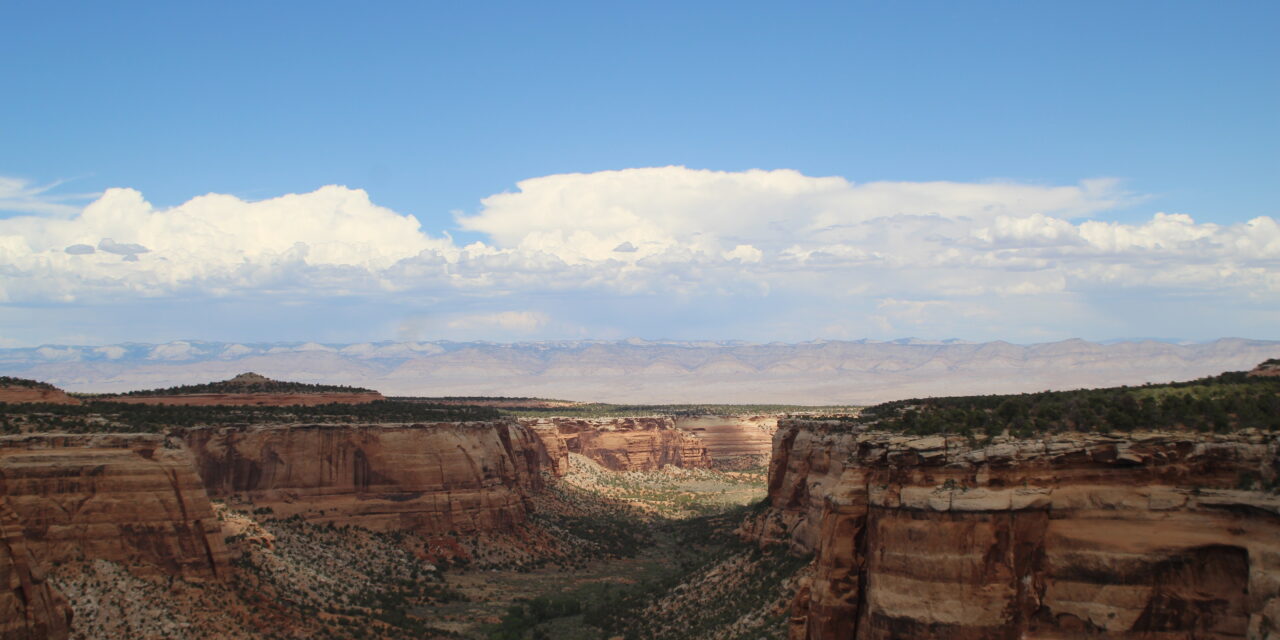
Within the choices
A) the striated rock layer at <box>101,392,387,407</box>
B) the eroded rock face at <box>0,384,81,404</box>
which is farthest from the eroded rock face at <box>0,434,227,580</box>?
the striated rock layer at <box>101,392,387,407</box>

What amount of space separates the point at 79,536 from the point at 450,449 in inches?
1200

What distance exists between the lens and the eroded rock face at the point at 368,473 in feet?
201

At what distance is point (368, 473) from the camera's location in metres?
64.5

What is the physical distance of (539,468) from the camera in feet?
293

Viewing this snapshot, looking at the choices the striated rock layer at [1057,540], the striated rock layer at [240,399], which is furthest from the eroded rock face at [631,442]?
the striated rock layer at [1057,540]

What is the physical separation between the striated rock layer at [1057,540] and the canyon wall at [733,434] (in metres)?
106

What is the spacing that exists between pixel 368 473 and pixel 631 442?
57768 millimetres

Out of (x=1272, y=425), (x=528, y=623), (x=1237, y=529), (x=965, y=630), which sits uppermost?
(x=1272, y=425)

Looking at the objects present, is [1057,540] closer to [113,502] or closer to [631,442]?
[113,502]

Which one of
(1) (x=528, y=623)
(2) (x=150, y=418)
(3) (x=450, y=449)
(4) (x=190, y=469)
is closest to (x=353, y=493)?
(3) (x=450, y=449)

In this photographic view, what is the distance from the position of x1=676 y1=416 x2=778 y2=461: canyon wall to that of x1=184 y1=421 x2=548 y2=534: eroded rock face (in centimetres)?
6369

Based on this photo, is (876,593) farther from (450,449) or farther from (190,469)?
(450,449)

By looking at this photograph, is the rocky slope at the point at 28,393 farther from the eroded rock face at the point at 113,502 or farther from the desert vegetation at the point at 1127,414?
the desert vegetation at the point at 1127,414

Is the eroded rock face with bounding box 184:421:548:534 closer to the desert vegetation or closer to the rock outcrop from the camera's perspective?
the rock outcrop
